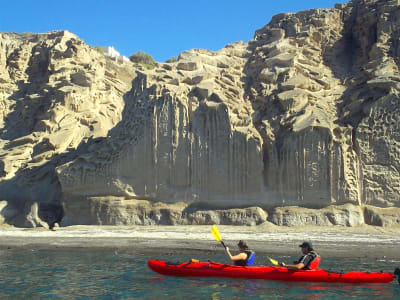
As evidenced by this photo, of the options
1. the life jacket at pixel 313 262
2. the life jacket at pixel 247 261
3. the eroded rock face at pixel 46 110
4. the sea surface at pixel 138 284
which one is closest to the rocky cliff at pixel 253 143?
the eroded rock face at pixel 46 110

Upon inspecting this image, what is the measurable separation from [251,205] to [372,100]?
7060mm

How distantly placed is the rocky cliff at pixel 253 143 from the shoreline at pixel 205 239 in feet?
2.90

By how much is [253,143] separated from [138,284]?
10.5 metres

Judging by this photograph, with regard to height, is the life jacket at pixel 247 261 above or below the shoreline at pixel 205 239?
below

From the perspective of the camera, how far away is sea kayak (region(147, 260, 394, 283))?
1166cm

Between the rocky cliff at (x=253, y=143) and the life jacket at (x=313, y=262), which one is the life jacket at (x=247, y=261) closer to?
the life jacket at (x=313, y=262)

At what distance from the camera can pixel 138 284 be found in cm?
1208

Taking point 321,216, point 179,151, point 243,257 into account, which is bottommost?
point 243,257

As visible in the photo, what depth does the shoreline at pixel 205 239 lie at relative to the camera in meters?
16.4

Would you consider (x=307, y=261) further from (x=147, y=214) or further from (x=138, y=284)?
(x=147, y=214)

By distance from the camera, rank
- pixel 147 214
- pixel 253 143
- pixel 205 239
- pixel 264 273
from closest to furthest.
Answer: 1. pixel 264 273
2. pixel 205 239
3. pixel 253 143
4. pixel 147 214

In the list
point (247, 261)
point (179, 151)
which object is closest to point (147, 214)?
point (179, 151)

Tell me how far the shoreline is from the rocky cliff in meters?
0.88

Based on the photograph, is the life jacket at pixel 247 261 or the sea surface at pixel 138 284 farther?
the life jacket at pixel 247 261
